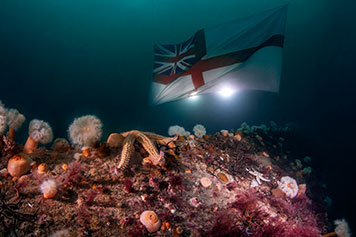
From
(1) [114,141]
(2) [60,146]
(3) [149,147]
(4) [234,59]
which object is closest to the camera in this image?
(3) [149,147]

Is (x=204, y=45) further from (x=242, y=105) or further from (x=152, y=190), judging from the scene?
(x=242, y=105)

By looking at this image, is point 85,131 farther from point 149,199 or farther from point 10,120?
point 149,199

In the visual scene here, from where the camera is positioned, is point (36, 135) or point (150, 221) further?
point (36, 135)

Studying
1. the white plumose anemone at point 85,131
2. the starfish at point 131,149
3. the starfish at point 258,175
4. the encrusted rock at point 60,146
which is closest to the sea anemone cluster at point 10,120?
the encrusted rock at point 60,146

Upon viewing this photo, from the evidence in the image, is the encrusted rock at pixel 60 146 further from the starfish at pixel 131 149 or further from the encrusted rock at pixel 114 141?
the starfish at pixel 131 149

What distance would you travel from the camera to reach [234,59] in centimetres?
793

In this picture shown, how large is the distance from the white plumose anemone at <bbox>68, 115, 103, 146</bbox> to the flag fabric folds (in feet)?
17.3

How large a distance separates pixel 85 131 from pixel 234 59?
25.9 ft

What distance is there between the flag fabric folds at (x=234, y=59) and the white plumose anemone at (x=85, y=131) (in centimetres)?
528

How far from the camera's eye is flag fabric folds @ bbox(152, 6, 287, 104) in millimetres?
7738

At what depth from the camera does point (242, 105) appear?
48375 millimetres

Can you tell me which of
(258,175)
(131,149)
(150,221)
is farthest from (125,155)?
(258,175)

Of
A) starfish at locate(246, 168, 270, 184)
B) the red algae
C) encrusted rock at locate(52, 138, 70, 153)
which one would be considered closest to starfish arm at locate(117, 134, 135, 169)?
the red algae

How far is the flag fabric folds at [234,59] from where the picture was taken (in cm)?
774
